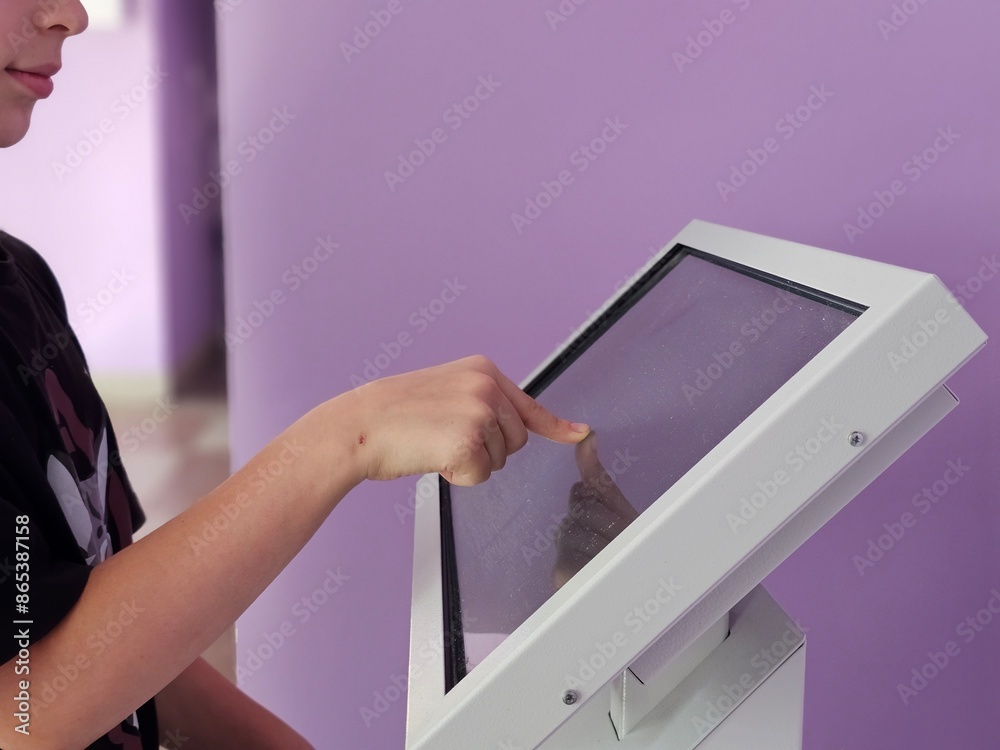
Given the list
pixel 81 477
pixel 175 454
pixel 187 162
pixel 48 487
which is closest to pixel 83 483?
pixel 81 477

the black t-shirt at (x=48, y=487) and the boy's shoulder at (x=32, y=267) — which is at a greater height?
the boy's shoulder at (x=32, y=267)

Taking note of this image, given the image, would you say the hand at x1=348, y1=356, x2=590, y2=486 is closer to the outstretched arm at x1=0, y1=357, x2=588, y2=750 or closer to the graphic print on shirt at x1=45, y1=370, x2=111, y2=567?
the outstretched arm at x1=0, y1=357, x2=588, y2=750

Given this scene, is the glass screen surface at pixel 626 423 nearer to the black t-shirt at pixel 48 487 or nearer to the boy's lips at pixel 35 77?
the black t-shirt at pixel 48 487

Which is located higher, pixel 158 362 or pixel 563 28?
pixel 158 362

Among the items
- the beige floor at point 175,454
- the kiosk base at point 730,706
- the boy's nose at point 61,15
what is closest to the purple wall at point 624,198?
the boy's nose at point 61,15

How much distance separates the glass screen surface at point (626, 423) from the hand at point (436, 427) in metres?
0.08

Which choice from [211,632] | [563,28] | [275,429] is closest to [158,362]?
[275,429]

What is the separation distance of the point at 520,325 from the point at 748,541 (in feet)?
3.41

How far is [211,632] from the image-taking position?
59cm

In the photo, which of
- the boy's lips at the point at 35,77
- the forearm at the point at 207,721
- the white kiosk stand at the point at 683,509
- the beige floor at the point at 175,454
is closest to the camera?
the white kiosk stand at the point at 683,509

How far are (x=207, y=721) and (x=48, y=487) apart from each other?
14.3 inches

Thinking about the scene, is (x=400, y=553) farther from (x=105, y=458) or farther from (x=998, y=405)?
(x=998, y=405)

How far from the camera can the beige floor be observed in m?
3.34

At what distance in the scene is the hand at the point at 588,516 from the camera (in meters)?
0.59
